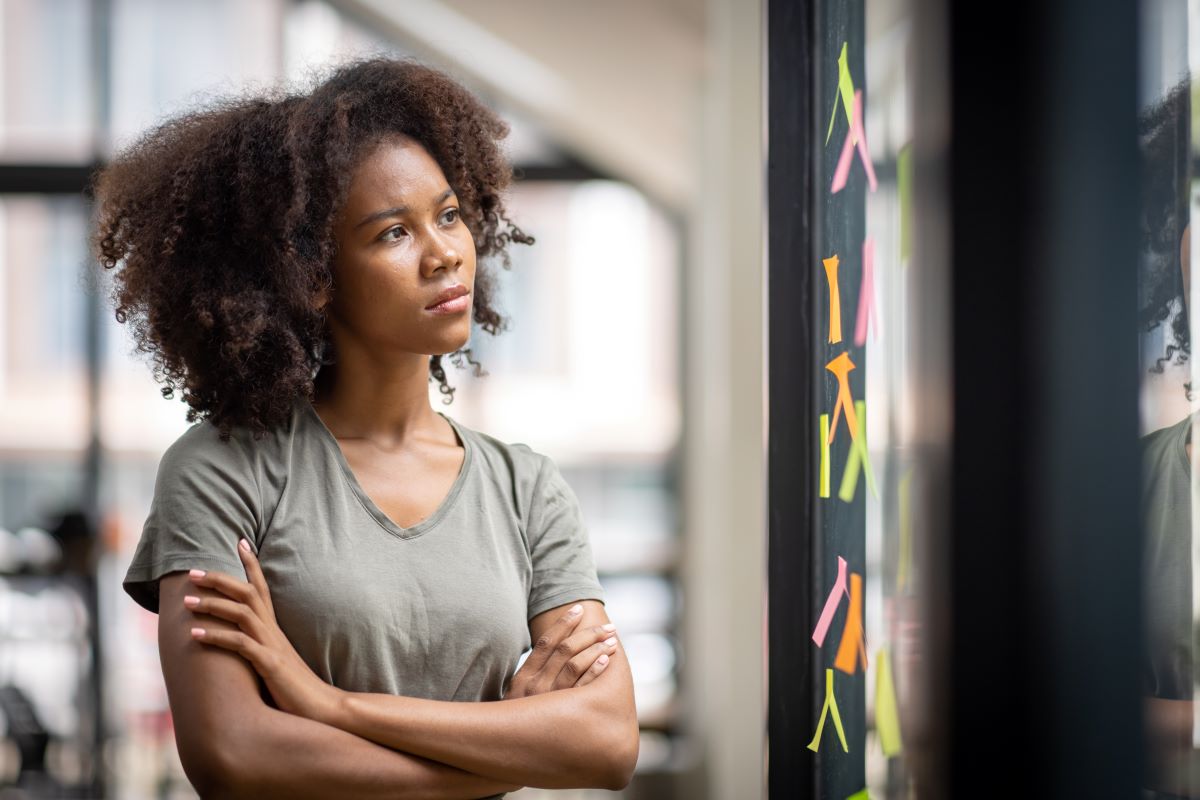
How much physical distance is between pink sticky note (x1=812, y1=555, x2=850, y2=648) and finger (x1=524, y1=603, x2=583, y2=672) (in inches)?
11.2

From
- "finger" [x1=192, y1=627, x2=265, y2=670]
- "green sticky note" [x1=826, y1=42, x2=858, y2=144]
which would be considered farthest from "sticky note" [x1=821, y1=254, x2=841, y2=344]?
"finger" [x1=192, y1=627, x2=265, y2=670]

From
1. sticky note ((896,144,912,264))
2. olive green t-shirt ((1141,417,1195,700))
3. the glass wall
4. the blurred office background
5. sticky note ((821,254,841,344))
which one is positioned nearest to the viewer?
olive green t-shirt ((1141,417,1195,700))

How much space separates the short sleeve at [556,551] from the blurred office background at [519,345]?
262 centimetres

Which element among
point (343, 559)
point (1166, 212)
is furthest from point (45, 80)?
point (1166, 212)

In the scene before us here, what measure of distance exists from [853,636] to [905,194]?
1.73 ft

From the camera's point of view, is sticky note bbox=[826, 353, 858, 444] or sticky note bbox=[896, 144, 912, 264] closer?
sticky note bbox=[896, 144, 912, 264]

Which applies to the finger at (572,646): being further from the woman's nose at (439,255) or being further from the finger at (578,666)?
the woman's nose at (439,255)

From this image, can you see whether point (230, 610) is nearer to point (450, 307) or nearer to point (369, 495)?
point (369, 495)

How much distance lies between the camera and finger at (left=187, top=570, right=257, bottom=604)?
4.16ft

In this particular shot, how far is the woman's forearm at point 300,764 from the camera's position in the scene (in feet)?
4.06

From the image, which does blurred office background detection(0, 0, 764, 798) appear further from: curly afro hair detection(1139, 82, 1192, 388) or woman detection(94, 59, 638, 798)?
curly afro hair detection(1139, 82, 1192, 388)

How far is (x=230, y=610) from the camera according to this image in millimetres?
1259

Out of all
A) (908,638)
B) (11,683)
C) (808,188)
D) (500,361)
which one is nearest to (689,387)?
(500,361)

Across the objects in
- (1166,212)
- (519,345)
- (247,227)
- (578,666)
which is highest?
(519,345)
